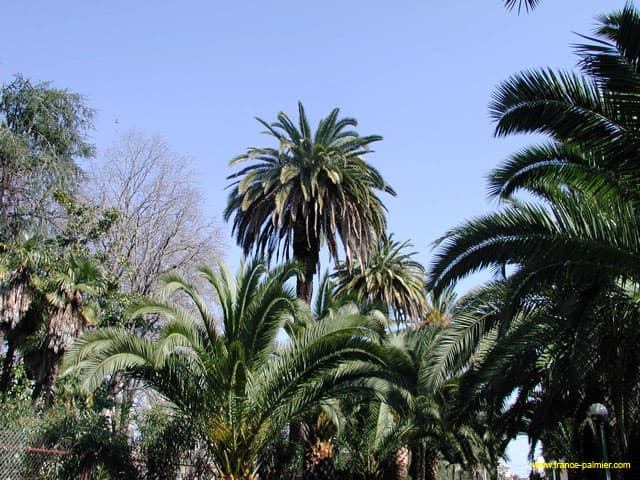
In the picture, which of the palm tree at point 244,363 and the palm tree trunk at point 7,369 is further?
the palm tree trunk at point 7,369

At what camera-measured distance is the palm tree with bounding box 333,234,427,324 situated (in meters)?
31.1

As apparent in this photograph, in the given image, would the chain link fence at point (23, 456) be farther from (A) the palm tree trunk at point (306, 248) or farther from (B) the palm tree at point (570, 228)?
(A) the palm tree trunk at point (306, 248)

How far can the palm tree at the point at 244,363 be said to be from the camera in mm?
13094

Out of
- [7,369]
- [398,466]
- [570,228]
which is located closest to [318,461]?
[398,466]

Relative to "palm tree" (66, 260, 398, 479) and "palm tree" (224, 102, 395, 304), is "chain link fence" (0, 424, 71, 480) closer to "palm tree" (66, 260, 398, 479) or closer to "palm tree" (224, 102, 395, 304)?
"palm tree" (66, 260, 398, 479)

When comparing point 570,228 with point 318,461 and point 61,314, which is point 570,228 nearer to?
point 318,461

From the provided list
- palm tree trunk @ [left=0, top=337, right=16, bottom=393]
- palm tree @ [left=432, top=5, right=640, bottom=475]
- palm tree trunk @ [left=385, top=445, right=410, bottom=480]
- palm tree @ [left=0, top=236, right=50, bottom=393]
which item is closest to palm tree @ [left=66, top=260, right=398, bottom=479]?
palm tree @ [left=432, top=5, right=640, bottom=475]

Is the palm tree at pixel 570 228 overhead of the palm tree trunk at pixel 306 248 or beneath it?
beneath

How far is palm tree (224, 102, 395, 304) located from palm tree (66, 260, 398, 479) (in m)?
7.45

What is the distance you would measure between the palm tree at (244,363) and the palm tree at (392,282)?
17.0m

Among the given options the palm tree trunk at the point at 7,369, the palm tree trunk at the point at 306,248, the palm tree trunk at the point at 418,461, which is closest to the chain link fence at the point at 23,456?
the palm tree trunk at the point at 7,369

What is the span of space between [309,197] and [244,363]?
930 centimetres

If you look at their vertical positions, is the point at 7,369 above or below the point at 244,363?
above

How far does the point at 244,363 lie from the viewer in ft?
42.7
